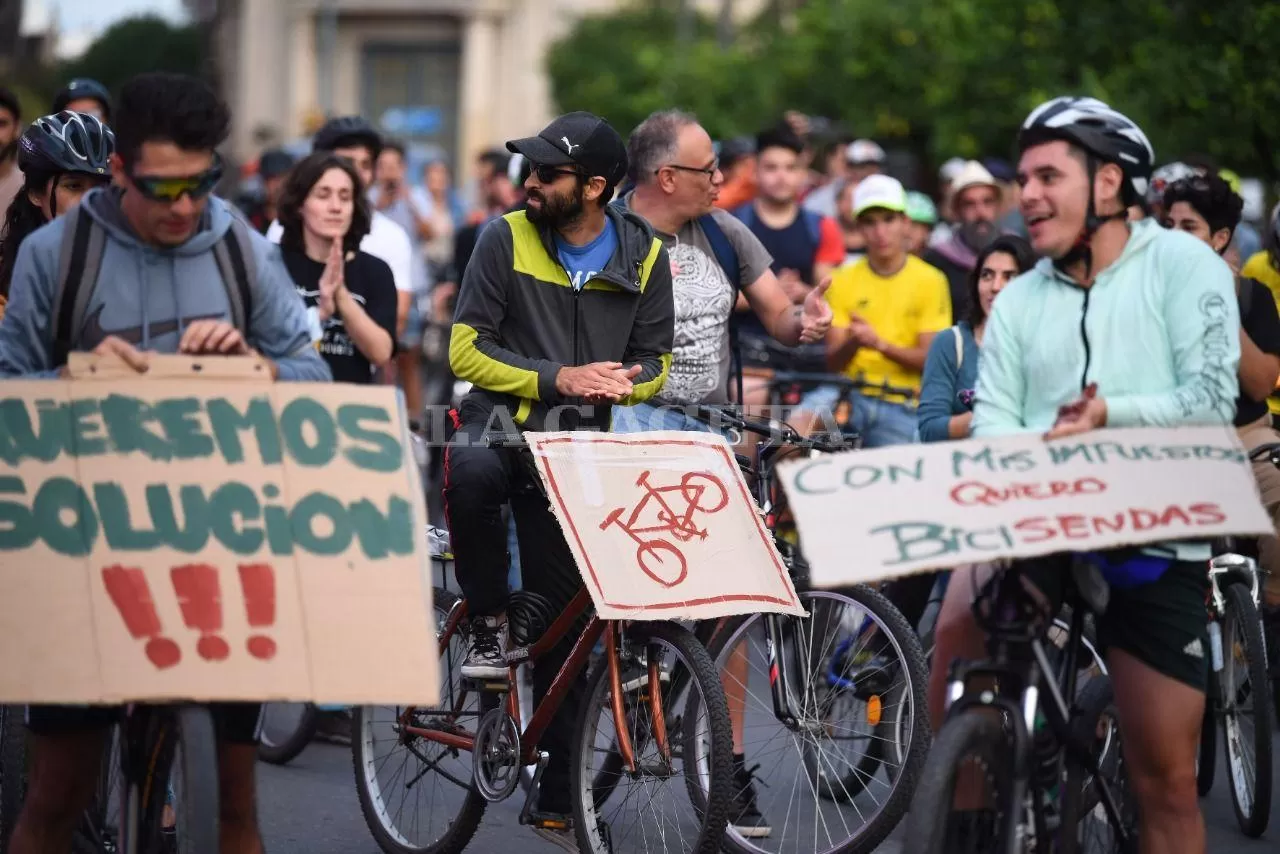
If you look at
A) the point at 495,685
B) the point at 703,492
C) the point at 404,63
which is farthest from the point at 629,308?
the point at 404,63

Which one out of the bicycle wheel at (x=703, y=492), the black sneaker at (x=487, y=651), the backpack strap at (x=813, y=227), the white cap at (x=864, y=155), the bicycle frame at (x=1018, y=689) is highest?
the white cap at (x=864, y=155)

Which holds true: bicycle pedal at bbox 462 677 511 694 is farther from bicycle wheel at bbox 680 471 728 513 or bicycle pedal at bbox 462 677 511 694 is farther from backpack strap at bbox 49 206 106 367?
backpack strap at bbox 49 206 106 367

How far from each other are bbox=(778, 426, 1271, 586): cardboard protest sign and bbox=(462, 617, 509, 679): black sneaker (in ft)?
6.03

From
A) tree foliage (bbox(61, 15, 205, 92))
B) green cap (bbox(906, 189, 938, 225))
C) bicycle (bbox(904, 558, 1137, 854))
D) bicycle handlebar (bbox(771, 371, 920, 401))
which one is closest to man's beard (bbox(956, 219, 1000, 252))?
green cap (bbox(906, 189, 938, 225))

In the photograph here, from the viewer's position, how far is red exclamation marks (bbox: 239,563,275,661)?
433 centimetres

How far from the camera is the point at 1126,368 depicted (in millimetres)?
4715

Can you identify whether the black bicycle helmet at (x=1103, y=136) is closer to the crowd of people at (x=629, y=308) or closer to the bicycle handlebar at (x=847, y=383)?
the crowd of people at (x=629, y=308)

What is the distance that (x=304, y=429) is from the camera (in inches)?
177

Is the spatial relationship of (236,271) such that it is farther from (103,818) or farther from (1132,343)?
(1132,343)

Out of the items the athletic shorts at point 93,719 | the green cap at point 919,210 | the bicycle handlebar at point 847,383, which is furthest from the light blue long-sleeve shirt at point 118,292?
the green cap at point 919,210

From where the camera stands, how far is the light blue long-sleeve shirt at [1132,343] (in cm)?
466

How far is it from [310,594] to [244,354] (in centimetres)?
59

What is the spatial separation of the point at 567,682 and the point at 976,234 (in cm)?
648

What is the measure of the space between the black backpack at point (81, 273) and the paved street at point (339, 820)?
7.76 ft
